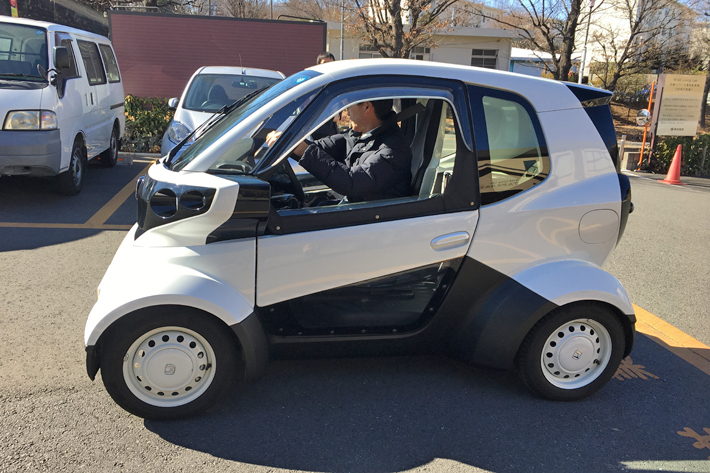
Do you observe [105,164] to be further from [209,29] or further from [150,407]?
[209,29]

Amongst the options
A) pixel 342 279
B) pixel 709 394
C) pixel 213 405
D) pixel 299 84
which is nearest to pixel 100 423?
pixel 213 405

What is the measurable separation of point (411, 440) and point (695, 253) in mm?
5001

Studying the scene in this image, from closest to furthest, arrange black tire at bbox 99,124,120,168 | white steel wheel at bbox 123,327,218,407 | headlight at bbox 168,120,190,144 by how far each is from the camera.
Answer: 1. white steel wheel at bbox 123,327,218,407
2. headlight at bbox 168,120,190,144
3. black tire at bbox 99,124,120,168

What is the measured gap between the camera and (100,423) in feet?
8.97

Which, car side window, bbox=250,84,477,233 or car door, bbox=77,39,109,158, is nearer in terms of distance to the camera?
car side window, bbox=250,84,477,233

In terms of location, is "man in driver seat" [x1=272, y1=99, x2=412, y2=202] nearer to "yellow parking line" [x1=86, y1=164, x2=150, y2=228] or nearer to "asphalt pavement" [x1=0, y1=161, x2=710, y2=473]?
"asphalt pavement" [x1=0, y1=161, x2=710, y2=473]

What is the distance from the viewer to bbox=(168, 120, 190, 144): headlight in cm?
712

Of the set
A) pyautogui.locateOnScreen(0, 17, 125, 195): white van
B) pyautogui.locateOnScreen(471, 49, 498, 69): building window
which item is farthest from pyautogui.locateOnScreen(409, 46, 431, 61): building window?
pyautogui.locateOnScreen(0, 17, 125, 195): white van

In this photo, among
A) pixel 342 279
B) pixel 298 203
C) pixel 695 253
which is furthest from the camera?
pixel 695 253

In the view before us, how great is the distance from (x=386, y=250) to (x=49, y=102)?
17.1 feet

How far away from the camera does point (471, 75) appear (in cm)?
294

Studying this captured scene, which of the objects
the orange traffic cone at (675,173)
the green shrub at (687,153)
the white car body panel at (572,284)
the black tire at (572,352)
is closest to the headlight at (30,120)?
the white car body panel at (572,284)

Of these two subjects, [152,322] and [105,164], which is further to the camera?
[105,164]

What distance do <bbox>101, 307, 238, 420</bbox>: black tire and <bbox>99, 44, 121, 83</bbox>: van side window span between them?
7280 millimetres
